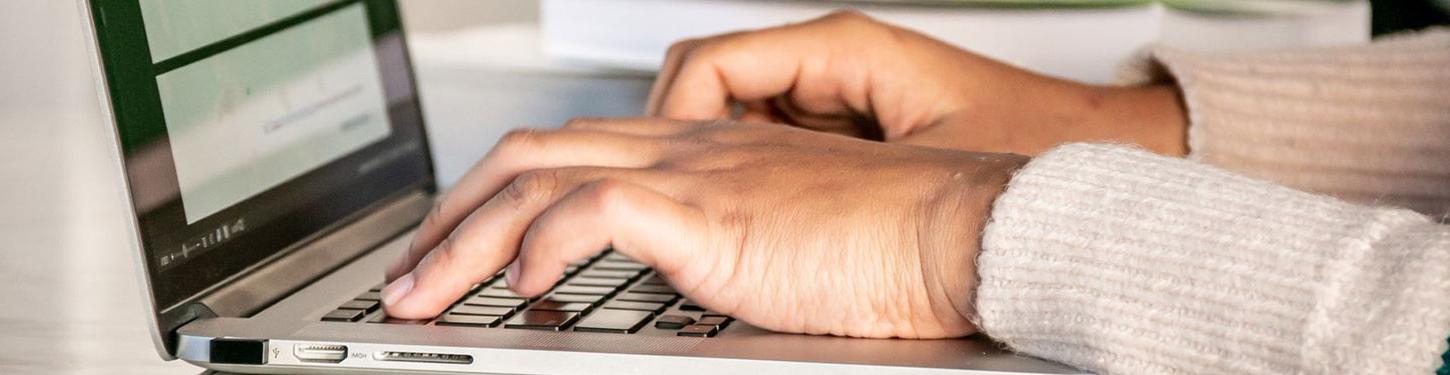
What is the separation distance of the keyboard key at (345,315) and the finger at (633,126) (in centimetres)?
13

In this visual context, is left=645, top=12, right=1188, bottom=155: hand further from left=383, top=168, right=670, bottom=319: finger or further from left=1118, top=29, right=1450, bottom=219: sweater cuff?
left=383, top=168, right=670, bottom=319: finger

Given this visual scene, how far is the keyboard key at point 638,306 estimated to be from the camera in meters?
0.64

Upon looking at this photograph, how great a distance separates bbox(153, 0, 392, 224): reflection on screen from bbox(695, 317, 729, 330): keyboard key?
0.78ft

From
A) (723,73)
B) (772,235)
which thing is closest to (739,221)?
(772,235)

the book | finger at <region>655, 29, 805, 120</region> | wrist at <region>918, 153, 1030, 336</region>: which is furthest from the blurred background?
wrist at <region>918, 153, 1030, 336</region>

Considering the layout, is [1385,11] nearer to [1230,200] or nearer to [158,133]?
[1230,200]

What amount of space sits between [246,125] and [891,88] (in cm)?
34

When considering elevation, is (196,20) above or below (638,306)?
above

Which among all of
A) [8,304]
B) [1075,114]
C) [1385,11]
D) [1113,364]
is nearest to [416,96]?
[8,304]

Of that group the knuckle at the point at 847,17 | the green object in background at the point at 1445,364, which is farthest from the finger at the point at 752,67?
the green object in background at the point at 1445,364

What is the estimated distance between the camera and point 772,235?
592 mm

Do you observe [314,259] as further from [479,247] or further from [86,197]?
[86,197]

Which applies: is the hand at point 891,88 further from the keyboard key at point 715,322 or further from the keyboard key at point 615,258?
the keyboard key at point 715,322

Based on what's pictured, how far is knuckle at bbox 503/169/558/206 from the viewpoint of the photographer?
620 millimetres
